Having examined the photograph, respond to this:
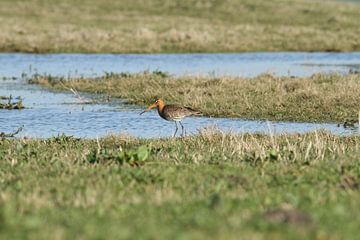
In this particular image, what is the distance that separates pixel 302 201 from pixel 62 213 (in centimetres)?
259

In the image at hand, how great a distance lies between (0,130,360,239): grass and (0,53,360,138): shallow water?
10.6 ft

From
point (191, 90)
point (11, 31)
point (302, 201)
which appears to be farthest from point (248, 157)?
point (11, 31)

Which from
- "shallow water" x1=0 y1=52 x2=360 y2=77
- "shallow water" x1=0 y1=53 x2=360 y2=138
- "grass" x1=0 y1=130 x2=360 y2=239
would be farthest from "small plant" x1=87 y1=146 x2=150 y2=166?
"shallow water" x1=0 y1=52 x2=360 y2=77

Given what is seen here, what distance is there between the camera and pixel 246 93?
2406 centimetres

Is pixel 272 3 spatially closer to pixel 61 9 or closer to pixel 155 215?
pixel 61 9

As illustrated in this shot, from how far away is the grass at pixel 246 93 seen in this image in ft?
70.6

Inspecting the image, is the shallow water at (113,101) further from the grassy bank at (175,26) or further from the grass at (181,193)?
the grass at (181,193)

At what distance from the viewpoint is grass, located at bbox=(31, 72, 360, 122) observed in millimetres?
21531

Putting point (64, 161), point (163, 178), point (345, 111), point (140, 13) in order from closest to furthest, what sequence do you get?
point (163, 178), point (64, 161), point (345, 111), point (140, 13)

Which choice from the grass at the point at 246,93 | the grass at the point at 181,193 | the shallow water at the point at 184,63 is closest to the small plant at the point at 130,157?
the grass at the point at 181,193

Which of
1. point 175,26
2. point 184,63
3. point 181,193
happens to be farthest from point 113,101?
point 175,26

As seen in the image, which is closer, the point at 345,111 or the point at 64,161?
the point at 64,161

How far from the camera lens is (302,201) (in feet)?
31.3

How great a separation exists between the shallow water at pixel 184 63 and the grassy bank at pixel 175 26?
196 cm
